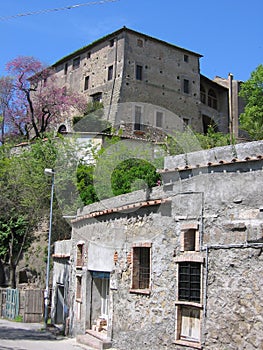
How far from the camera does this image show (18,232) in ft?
94.5

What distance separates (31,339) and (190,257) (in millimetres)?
8705

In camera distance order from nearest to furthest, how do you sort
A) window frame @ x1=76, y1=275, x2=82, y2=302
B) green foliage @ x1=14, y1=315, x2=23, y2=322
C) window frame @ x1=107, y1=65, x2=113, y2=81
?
window frame @ x1=76, y1=275, x2=82, y2=302 < green foliage @ x1=14, y1=315, x2=23, y2=322 < window frame @ x1=107, y1=65, x2=113, y2=81

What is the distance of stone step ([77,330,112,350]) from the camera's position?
13.6 meters

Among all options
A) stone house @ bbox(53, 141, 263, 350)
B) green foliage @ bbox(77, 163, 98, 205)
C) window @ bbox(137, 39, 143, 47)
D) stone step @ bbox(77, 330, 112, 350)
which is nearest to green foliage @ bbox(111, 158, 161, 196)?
green foliage @ bbox(77, 163, 98, 205)

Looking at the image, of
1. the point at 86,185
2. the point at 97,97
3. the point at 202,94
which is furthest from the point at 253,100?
the point at 86,185

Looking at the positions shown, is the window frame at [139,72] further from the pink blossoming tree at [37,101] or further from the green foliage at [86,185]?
the green foliage at [86,185]

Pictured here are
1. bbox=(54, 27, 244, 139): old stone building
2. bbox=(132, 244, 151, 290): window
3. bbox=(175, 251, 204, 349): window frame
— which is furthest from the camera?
bbox=(54, 27, 244, 139): old stone building

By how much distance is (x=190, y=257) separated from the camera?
10961 mm

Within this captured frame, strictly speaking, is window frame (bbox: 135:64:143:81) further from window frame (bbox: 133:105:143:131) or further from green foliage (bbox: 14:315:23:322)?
green foliage (bbox: 14:315:23:322)

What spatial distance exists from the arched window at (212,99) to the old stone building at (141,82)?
16cm

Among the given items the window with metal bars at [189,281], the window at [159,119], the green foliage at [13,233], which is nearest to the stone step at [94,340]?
the window with metal bars at [189,281]

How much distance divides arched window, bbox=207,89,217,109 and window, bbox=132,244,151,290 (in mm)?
33060

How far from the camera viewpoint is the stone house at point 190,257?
9.86 metres

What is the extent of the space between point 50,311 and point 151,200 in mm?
11742
